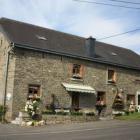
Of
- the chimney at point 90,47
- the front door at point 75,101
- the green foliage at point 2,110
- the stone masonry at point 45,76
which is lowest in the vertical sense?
the green foliage at point 2,110

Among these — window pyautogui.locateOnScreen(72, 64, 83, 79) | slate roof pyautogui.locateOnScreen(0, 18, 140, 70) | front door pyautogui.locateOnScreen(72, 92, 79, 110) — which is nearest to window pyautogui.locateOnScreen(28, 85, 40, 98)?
slate roof pyautogui.locateOnScreen(0, 18, 140, 70)

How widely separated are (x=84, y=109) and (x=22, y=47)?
311 inches

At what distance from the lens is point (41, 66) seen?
27.6 meters

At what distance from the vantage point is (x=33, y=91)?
27.1 meters

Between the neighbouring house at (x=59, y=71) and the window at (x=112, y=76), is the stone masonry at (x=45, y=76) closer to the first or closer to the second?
the neighbouring house at (x=59, y=71)

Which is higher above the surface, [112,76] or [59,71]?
[112,76]

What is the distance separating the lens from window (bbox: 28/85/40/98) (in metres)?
26.9

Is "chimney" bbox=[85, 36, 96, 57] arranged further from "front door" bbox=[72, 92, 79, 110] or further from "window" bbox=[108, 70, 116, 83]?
"front door" bbox=[72, 92, 79, 110]

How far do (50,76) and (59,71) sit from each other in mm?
988

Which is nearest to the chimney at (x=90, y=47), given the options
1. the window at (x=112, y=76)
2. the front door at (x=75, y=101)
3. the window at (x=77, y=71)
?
the window at (x=77, y=71)

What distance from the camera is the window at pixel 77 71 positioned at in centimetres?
2983

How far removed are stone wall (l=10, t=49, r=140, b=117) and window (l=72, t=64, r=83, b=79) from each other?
13.8 inches

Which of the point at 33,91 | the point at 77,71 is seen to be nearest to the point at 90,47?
the point at 77,71

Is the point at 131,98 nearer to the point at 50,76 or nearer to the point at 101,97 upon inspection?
the point at 101,97
